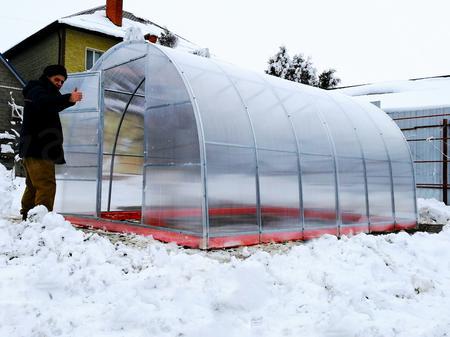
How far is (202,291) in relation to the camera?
427 cm

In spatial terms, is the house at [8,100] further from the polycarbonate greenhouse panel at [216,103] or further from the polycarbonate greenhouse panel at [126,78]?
the polycarbonate greenhouse panel at [216,103]

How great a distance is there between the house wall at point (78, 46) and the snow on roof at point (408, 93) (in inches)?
483

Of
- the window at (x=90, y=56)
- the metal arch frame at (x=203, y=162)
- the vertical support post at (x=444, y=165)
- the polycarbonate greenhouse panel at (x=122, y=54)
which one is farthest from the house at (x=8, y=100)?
the vertical support post at (x=444, y=165)

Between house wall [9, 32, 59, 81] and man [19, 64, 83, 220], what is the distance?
52.2 ft

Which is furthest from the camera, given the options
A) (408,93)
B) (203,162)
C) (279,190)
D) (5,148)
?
(408,93)

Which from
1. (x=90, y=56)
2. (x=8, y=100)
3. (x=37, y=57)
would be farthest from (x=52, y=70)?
(x=37, y=57)

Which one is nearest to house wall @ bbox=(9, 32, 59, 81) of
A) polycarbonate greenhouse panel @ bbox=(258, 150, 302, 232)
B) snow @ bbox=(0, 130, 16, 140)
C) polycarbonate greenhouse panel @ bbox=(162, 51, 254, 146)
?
snow @ bbox=(0, 130, 16, 140)

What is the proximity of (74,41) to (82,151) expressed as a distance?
566 inches

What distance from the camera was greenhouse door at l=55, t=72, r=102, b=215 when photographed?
842 cm

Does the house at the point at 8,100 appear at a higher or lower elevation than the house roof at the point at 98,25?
lower

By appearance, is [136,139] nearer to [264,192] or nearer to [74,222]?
[74,222]

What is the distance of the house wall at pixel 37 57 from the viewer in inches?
848

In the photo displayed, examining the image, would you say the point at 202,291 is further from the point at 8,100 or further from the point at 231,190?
the point at 8,100

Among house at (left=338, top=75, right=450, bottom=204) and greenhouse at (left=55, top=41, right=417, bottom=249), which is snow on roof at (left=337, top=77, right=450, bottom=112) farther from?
greenhouse at (left=55, top=41, right=417, bottom=249)
